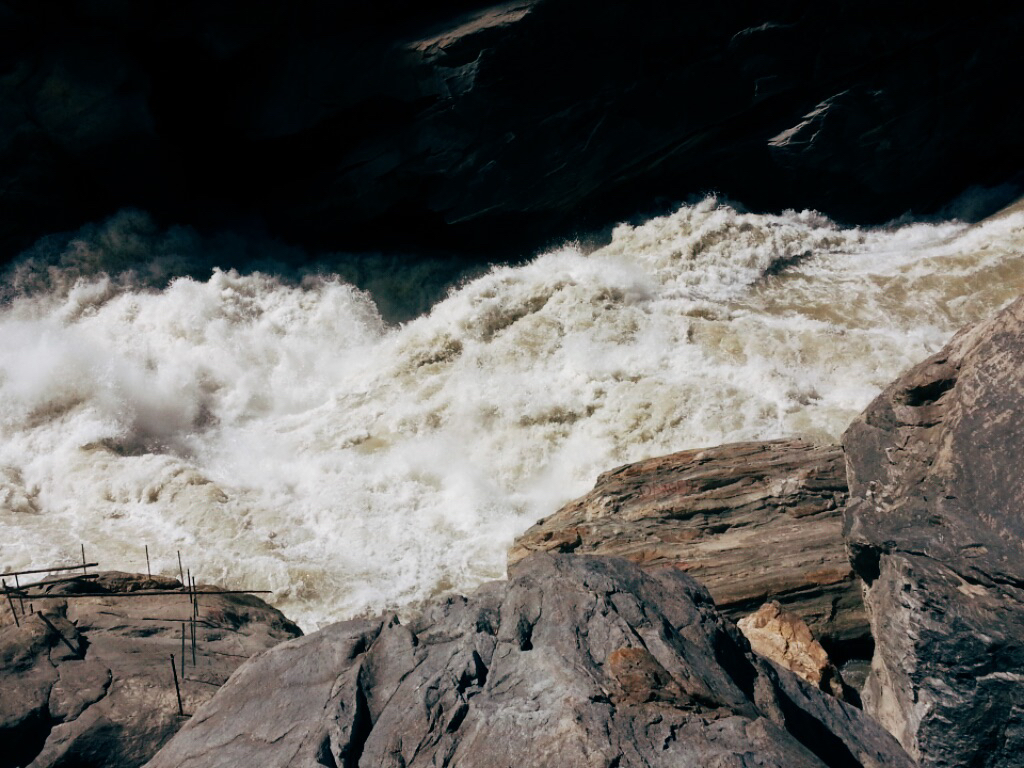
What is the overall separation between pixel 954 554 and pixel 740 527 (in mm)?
2614

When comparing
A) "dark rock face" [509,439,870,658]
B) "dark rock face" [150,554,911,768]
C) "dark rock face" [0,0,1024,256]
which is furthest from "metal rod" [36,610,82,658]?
"dark rock face" [0,0,1024,256]

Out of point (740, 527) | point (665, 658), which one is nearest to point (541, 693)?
point (665, 658)

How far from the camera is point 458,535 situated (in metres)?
10.3

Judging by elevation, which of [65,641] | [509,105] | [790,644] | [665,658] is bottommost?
[790,644]

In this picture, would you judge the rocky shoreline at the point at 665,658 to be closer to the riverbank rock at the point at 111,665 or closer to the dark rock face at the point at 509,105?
the riverbank rock at the point at 111,665

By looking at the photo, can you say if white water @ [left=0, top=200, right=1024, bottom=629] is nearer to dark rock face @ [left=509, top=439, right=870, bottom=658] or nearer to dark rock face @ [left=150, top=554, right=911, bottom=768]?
dark rock face @ [left=509, top=439, right=870, bottom=658]

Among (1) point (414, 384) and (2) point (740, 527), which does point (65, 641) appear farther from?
(1) point (414, 384)

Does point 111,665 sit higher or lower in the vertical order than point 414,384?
higher

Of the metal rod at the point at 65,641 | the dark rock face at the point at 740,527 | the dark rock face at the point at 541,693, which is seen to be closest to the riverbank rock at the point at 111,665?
the metal rod at the point at 65,641

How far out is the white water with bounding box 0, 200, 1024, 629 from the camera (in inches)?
408

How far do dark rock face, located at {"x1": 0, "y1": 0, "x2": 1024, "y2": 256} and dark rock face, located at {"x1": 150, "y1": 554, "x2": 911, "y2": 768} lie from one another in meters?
10.3

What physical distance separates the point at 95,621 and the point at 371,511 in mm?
3867

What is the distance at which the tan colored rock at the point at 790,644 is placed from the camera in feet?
21.7

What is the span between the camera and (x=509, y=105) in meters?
14.4
